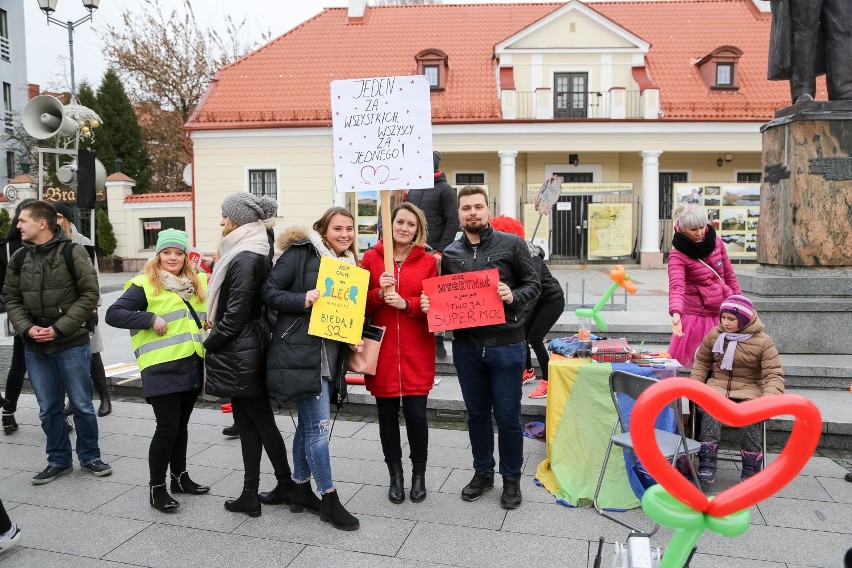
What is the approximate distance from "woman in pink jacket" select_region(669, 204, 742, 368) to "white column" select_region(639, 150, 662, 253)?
51.8 feet

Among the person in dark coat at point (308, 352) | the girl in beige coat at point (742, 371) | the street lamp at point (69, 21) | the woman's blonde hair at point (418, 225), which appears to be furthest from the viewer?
the street lamp at point (69, 21)

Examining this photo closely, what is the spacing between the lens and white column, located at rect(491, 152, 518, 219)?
20031mm

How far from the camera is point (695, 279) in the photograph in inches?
197

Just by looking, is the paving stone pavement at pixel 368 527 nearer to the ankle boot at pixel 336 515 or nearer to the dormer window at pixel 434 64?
the ankle boot at pixel 336 515

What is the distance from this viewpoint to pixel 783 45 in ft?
21.4

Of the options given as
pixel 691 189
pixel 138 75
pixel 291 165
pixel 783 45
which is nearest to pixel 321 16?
pixel 291 165

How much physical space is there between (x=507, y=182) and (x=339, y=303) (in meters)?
17.2

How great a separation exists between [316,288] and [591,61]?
2008cm

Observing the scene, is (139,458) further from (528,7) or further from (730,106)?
(528,7)

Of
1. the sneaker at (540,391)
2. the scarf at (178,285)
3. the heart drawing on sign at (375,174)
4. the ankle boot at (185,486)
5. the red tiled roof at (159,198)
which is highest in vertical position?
the red tiled roof at (159,198)

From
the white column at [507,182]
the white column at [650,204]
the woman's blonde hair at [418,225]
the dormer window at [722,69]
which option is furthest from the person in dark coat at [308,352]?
the dormer window at [722,69]

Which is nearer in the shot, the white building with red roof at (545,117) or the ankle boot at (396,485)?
the ankle boot at (396,485)

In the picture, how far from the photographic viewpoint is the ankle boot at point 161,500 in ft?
12.6

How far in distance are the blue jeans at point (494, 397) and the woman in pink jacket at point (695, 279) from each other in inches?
67.1
